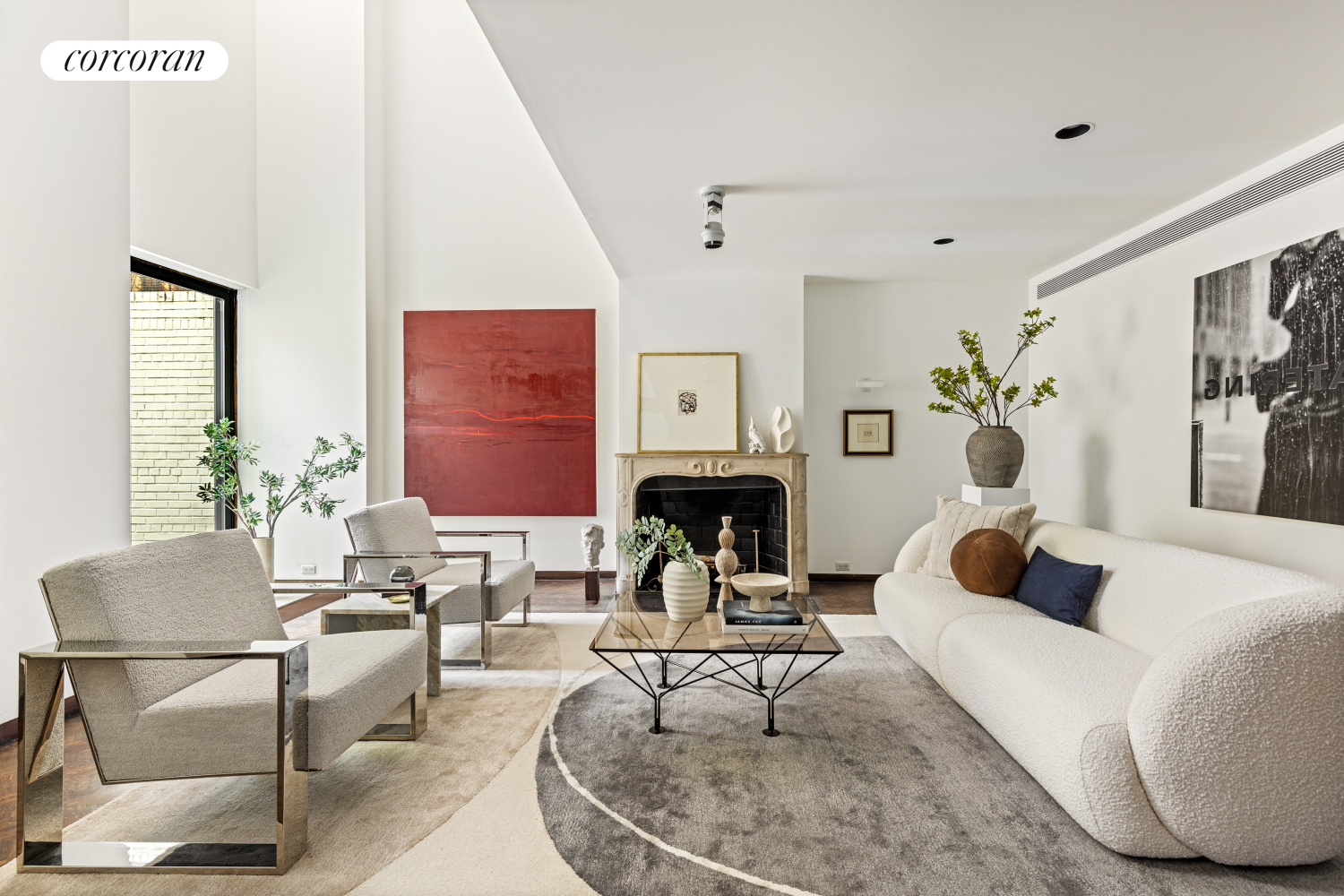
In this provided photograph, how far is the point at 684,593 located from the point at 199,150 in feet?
15.3

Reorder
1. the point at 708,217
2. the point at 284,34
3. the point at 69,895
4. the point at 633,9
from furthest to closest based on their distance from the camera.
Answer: the point at 284,34 < the point at 708,217 < the point at 633,9 < the point at 69,895

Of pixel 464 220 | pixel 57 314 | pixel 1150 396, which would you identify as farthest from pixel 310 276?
pixel 1150 396

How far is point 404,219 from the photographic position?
226 inches

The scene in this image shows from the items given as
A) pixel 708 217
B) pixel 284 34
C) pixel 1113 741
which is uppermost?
pixel 284 34

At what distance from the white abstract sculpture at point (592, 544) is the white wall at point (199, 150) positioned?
3.38 m

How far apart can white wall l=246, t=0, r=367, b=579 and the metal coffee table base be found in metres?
3.51

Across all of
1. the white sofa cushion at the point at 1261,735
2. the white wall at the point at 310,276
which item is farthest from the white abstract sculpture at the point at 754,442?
the white sofa cushion at the point at 1261,735

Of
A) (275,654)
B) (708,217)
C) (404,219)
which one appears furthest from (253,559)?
(404,219)

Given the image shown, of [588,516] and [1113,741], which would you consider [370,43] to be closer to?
[588,516]

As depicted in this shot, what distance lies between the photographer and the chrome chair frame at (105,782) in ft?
5.73

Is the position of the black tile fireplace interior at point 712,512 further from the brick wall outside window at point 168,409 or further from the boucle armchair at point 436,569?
the brick wall outside window at point 168,409

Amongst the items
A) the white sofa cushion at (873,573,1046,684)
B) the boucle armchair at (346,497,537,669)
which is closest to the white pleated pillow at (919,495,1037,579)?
the white sofa cushion at (873,573,1046,684)

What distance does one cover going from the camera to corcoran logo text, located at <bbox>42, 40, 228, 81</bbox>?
2896mm

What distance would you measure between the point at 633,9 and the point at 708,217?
1633 mm
